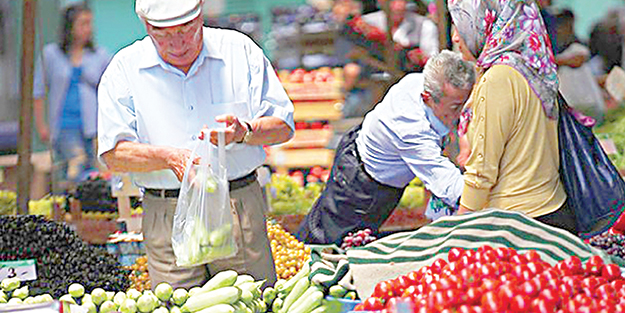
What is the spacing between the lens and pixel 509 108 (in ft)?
8.91

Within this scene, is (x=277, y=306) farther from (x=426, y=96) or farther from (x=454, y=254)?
(x=426, y=96)

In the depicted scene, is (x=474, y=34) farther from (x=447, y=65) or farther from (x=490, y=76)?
(x=447, y=65)

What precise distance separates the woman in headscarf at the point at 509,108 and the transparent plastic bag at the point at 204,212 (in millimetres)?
741

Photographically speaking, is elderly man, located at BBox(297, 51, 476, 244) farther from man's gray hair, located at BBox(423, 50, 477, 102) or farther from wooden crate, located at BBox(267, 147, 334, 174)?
wooden crate, located at BBox(267, 147, 334, 174)

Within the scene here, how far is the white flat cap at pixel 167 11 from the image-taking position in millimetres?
2797

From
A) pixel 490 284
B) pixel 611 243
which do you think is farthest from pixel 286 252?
pixel 490 284

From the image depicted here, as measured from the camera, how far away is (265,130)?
2.96 m

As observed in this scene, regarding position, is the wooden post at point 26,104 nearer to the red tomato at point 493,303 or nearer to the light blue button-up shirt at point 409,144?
the light blue button-up shirt at point 409,144

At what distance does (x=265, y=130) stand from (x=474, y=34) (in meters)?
0.72

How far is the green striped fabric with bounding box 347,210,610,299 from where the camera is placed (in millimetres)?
2287

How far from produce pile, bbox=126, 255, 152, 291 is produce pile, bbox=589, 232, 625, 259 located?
1715mm

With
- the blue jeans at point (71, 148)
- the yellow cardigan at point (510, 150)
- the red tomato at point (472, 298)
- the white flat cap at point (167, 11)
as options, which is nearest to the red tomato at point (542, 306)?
the red tomato at point (472, 298)

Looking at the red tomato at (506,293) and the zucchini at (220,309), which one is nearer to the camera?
the red tomato at (506,293)

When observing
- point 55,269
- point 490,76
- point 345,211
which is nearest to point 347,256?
point 490,76
